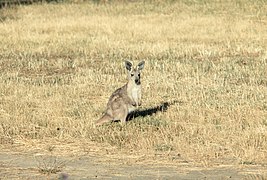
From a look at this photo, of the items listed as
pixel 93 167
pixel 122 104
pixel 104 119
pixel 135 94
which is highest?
pixel 135 94

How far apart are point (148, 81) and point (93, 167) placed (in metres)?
7.84

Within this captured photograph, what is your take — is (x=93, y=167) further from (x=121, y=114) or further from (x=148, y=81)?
(x=148, y=81)

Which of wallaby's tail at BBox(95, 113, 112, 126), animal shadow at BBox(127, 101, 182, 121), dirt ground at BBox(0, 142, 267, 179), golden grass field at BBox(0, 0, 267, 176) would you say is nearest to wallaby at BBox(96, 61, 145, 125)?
wallaby's tail at BBox(95, 113, 112, 126)

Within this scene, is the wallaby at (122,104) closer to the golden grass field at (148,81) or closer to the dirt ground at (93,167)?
the golden grass field at (148,81)

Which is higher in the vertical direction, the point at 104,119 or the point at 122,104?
the point at 122,104

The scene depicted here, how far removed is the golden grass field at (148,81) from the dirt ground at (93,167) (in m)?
0.26

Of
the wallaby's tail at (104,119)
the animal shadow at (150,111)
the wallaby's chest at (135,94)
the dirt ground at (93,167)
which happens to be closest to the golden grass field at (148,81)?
the animal shadow at (150,111)

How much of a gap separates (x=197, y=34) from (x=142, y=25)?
347 centimetres

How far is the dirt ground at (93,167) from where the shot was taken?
893cm

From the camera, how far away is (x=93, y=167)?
9484 mm

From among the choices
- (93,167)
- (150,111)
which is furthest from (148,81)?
(93,167)

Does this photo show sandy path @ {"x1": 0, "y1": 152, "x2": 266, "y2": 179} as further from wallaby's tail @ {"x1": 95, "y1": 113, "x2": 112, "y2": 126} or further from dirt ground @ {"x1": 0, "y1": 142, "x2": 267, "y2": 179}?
wallaby's tail @ {"x1": 95, "y1": 113, "x2": 112, "y2": 126}

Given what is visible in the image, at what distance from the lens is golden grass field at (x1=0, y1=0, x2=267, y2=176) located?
36.0 feet

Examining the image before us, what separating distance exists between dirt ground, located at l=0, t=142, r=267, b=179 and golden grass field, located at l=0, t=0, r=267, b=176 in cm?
26
